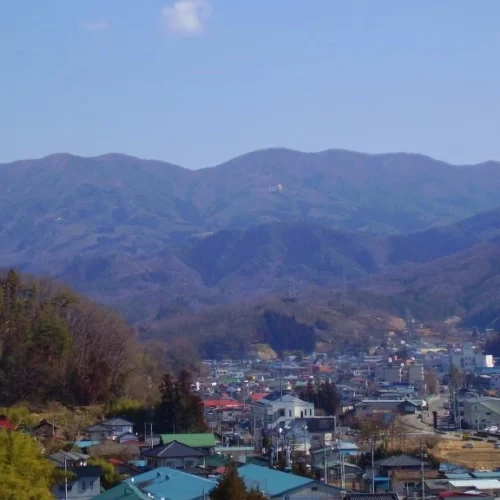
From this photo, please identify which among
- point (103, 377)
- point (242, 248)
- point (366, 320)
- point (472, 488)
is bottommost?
point (472, 488)

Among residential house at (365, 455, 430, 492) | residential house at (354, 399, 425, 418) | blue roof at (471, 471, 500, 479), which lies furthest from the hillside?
blue roof at (471, 471, 500, 479)

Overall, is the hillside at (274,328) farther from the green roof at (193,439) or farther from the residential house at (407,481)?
the residential house at (407,481)

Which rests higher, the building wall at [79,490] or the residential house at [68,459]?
the residential house at [68,459]

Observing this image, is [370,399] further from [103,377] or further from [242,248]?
[242,248]

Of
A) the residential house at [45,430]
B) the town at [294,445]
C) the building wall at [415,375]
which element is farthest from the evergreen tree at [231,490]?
the building wall at [415,375]

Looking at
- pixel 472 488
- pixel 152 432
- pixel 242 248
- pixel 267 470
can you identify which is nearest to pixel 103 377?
pixel 152 432

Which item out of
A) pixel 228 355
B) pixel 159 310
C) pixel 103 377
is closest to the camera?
pixel 103 377

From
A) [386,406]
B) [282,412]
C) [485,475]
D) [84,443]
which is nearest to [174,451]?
[84,443]
